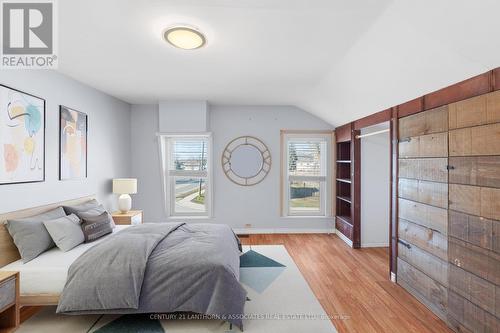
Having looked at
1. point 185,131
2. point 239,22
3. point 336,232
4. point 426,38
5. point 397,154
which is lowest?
point 336,232

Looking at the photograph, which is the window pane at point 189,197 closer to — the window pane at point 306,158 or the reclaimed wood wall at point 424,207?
the window pane at point 306,158

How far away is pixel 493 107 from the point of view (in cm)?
171

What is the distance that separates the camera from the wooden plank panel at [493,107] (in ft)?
5.54

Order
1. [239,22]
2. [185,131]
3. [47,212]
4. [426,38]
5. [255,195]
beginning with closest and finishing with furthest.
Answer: [426,38], [239,22], [47,212], [185,131], [255,195]

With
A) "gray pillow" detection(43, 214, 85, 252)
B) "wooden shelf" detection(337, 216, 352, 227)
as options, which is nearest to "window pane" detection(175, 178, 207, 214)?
"gray pillow" detection(43, 214, 85, 252)

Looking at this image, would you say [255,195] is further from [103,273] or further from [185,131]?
[103,273]

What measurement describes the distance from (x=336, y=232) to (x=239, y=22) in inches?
164

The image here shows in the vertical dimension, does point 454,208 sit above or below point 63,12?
below

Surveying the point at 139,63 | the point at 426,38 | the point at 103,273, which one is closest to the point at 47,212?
the point at 103,273

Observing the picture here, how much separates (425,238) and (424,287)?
49 cm

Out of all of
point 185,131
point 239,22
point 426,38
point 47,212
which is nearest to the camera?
point 426,38

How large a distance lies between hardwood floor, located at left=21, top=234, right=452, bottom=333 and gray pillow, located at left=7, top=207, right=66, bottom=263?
56 centimetres

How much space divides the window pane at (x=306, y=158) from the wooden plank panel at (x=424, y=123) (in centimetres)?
219

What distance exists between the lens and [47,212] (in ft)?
8.99
